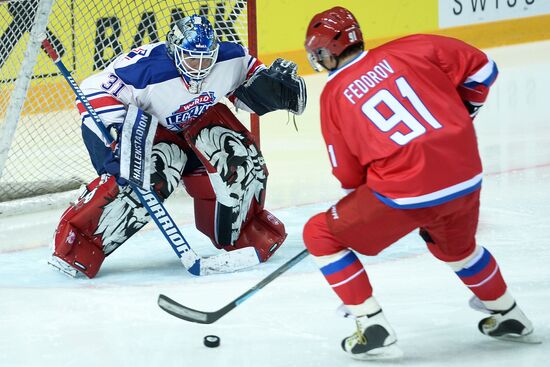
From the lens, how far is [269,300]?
10.7 feet

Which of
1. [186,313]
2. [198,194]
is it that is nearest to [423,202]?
[186,313]

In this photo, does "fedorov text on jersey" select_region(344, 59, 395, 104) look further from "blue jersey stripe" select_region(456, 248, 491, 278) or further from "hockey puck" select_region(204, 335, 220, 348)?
"hockey puck" select_region(204, 335, 220, 348)

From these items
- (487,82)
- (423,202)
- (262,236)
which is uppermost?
(487,82)

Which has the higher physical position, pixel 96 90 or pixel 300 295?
pixel 96 90

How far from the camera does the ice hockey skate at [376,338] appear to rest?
2.61m

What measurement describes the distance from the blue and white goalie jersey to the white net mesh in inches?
42.3

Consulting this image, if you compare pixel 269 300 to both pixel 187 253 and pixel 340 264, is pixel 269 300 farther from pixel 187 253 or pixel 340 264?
pixel 340 264

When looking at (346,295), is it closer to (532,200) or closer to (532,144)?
(532,200)

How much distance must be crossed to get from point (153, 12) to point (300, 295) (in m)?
1.92

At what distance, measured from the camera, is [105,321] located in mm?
3133

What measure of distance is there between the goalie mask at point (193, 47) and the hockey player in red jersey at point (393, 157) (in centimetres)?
82

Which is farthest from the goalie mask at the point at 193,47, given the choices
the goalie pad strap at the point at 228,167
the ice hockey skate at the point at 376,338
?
the ice hockey skate at the point at 376,338

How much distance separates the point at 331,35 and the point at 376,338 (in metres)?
0.72

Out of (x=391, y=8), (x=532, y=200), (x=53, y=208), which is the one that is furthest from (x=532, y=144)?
(x=391, y=8)
